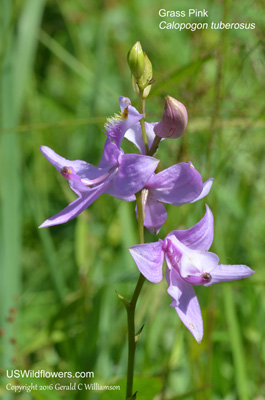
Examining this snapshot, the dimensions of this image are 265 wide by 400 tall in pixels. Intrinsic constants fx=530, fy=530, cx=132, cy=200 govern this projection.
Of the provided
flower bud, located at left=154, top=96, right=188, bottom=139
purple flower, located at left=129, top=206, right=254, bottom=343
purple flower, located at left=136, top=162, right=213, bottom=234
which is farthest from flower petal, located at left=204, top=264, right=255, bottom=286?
flower bud, located at left=154, top=96, right=188, bottom=139

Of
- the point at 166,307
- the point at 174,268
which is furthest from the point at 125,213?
the point at 174,268

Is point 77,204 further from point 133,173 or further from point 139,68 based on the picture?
point 139,68

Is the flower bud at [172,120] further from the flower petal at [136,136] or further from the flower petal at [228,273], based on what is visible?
the flower petal at [228,273]

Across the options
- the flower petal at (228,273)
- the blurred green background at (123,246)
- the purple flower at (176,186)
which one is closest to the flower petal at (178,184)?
the purple flower at (176,186)

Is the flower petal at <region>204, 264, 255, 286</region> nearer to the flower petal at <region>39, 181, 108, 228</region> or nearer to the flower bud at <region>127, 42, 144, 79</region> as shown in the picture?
the flower petal at <region>39, 181, 108, 228</region>

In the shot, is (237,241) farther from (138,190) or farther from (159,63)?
(159,63)

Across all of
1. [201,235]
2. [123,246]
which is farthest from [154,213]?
[123,246]

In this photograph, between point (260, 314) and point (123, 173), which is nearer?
point (123, 173)
